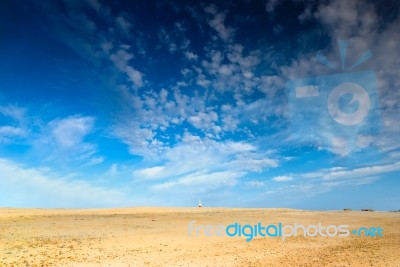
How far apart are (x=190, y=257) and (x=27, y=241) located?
42.7ft

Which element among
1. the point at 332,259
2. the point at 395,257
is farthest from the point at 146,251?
the point at 395,257

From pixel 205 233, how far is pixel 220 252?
857 cm

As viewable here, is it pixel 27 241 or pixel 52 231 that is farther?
pixel 52 231

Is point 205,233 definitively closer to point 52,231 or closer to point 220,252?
point 220,252

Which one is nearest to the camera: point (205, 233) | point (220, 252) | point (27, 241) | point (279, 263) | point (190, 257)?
point (279, 263)

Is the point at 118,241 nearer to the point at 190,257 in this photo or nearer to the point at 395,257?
Result: the point at 190,257

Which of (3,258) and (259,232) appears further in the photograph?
(259,232)

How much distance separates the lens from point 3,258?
58.7 ft

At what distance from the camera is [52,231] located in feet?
96.3

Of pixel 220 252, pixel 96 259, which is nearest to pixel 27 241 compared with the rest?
pixel 96 259

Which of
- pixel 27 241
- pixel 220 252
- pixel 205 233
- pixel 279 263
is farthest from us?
pixel 205 233

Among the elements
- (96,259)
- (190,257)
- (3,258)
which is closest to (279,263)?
(190,257)

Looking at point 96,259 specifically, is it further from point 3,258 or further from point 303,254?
point 303,254

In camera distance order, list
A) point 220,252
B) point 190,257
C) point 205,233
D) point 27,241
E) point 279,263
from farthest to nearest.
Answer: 1. point 205,233
2. point 27,241
3. point 220,252
4. point 190,257
5. point 279,263
